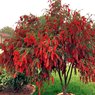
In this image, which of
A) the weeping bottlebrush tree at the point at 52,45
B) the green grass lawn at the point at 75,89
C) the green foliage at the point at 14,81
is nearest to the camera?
the weeping bottlebrush tree at the point at 52,45

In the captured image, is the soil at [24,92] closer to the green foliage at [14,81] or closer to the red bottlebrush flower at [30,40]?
the green foliage at [14,81]

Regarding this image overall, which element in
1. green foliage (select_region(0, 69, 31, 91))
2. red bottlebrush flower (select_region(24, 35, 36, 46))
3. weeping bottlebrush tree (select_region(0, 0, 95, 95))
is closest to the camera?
weeping bottlebrush tree (select_region(0, 0, 95, 95))

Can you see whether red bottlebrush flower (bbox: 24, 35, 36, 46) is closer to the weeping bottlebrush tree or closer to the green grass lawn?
the weeping bottlebrush tree

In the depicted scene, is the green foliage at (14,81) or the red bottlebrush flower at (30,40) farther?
the green foliage at (14,81)

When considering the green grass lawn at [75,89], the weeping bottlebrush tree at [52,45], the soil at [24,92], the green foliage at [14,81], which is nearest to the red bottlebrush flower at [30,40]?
the weeping bottlebrush tree at [52,45]

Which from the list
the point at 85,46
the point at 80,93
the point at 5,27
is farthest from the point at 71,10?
the point at 5,27

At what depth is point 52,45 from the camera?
8.68 metres

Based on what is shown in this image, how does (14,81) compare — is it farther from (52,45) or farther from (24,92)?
(52,45)

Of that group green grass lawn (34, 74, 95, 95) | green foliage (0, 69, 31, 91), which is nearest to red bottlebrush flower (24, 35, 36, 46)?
green grass lawn (34, 74, 95, 95)

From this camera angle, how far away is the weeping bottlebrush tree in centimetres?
866

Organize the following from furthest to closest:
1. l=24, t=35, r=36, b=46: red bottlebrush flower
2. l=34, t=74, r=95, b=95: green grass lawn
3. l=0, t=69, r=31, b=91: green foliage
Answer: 1. l=0, t=69, r=31, b=91: green foliage
2. l=34, t=74, r=95, b=95: green grass lawn
3. l=24, t=35, r=36, b=46: red bottlebrush flower

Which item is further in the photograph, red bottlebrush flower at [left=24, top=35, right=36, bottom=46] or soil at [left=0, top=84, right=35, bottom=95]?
soil at [left=0, top=84, right=35, bottom=95]

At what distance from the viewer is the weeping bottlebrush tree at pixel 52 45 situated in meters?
8.66

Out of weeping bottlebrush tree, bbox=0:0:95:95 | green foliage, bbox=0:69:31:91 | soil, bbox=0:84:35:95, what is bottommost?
soil, bbox=0:84:35:95
